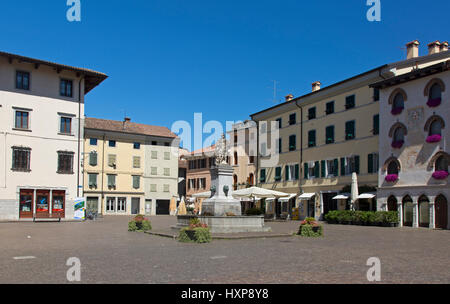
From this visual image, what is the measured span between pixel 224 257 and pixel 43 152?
30598 millimetres

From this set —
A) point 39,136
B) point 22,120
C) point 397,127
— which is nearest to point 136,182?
point 39,136

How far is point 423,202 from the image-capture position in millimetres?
29188

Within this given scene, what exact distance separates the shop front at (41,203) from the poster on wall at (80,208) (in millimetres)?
1348

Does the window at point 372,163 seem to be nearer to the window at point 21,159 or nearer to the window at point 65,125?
the window at point 65,125

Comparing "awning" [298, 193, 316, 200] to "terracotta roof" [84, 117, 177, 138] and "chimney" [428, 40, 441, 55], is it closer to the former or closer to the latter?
"chimney" [428, 40, 441, 55]

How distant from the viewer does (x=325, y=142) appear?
131ft

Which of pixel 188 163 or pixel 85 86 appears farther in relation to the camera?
pixel 188 163

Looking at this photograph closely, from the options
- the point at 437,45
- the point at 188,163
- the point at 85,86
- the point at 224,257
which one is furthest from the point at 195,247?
the point at 188,163

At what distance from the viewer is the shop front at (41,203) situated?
3700cm

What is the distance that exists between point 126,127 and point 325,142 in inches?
1212

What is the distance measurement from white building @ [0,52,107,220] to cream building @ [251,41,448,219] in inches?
758
